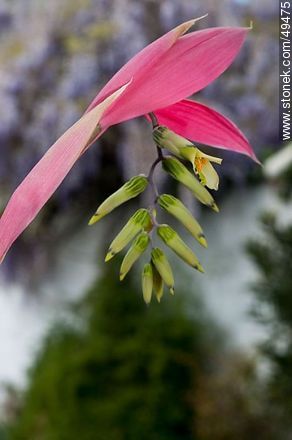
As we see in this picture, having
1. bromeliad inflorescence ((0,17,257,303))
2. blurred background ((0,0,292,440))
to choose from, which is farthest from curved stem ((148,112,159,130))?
blurred background ((0,0,292,440))

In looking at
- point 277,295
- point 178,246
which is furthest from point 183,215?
point 277,295

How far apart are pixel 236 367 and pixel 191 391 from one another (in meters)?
0.12

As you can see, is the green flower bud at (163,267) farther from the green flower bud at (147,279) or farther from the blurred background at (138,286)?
the blurred background at (138,286)

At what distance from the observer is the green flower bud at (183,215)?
291mm

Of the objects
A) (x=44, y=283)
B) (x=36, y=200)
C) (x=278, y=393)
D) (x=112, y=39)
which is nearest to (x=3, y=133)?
(x=112, y=39)

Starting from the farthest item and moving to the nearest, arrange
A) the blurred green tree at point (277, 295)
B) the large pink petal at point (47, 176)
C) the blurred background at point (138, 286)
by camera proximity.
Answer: the blurred background at point (138, 286) < the blurred green tree at point (277, 295) < the large pink petal at point (47, 176)

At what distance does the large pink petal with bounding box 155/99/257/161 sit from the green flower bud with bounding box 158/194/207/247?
0.03 metres

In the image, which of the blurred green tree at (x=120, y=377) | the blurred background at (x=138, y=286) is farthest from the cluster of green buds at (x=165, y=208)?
the blurred green tree at (x=120, y=377)

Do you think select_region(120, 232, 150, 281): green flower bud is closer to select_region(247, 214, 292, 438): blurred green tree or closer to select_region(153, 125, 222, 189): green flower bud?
select_region(153, 125, 222, 189): green flower bud

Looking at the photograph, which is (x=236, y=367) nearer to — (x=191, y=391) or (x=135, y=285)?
(x=191, y=391)

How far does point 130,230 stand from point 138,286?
1.74m

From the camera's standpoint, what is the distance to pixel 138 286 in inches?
80.3

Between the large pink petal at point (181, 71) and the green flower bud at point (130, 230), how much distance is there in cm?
5

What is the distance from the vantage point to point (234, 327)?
7.39 feet
